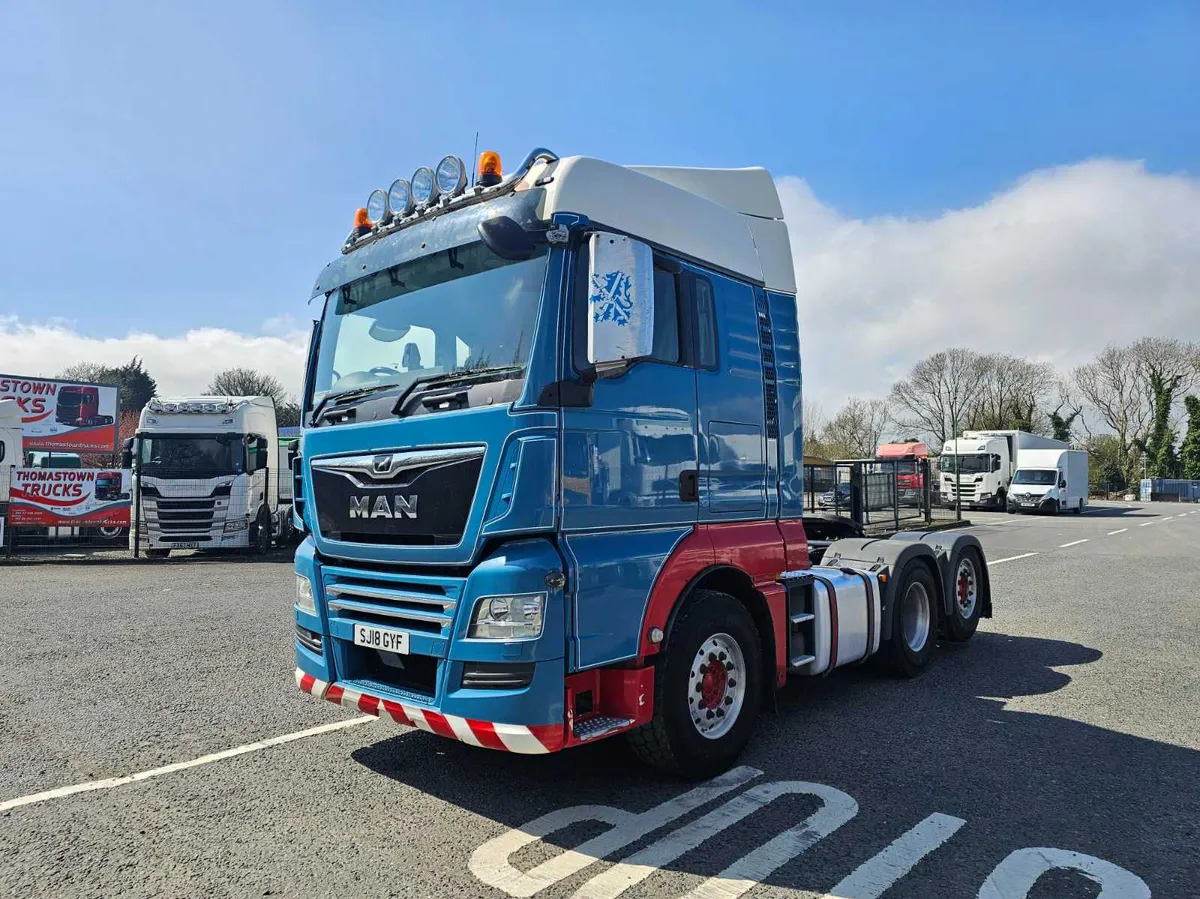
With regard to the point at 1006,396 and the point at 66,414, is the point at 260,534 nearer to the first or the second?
the point at 66,414

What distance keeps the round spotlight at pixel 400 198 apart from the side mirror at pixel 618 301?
4.54 ft

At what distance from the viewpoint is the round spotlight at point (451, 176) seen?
430cm

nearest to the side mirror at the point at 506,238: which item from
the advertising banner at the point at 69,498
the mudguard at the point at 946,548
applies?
the mudguard at the point at 946,548

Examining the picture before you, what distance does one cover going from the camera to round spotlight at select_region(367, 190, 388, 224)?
479 cm

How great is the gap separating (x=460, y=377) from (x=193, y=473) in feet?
47.2

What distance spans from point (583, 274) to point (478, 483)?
1.14 metres

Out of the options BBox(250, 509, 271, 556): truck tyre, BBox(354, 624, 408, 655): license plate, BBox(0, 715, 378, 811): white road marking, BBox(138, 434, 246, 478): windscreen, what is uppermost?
BBox(138, 434, 246, 478): windscreen

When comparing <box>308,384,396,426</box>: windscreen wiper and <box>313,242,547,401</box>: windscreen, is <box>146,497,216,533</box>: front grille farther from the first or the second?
<box>308,384,396,426</box>: windscreen wiper

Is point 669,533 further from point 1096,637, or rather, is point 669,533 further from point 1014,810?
point 1096,637

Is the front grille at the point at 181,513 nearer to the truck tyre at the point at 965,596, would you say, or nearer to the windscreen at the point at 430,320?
the windscreen at the point at 430,320

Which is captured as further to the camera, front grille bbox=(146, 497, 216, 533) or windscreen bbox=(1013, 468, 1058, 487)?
windscreen bbox=(1013, 468, 1058, 487)

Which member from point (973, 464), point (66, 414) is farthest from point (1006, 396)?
point (66, 414)

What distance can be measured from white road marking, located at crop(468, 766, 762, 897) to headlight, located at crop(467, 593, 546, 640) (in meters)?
0.94

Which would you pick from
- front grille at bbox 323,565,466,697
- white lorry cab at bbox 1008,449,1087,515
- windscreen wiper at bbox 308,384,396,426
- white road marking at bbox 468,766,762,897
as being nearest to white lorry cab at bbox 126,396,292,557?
windscreen wiper at bbox 308,384,396,426
